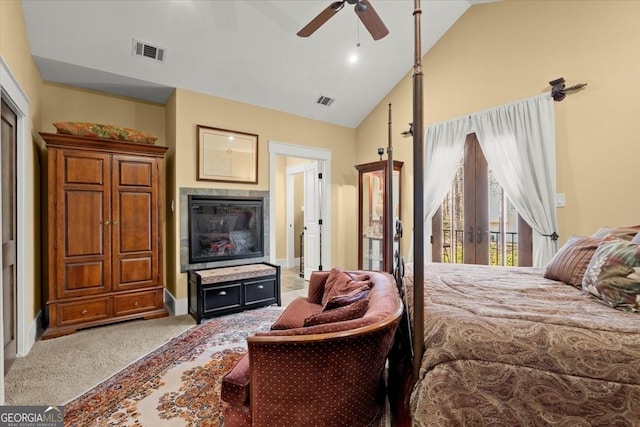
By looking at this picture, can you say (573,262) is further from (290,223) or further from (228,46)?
(290,223)

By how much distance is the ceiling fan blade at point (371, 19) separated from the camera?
229cm

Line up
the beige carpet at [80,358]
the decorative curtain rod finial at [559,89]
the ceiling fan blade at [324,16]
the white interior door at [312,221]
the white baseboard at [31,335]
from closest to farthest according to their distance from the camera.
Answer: the beige carpet at [80,358] < the ceiling fan blade at [324,16] < the white baseboard at [31,335] < the decorative curtain rod finial at [559,89] < the white interior door at [312,221]

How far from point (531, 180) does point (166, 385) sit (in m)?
3.96

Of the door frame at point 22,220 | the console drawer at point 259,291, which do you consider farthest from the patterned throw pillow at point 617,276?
the door frame at point 22,220

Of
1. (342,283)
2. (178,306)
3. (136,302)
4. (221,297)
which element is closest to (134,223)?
(136,302)

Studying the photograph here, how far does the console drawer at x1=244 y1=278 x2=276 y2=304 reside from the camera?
145 inches

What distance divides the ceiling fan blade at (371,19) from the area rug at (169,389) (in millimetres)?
3036

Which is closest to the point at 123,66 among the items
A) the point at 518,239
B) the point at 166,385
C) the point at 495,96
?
the point at 166,385

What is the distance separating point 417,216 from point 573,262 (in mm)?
1412

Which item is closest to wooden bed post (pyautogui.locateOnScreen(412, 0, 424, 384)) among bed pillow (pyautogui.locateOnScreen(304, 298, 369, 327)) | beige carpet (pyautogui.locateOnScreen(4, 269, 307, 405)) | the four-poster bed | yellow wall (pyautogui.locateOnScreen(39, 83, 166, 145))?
the four-poster bed

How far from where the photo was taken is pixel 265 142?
4.38m

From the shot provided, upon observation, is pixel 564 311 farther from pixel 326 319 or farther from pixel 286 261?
pixel 286 261

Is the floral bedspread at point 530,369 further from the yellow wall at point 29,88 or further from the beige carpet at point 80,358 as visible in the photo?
the yellow wall at point 29,88

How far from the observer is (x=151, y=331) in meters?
3.11
